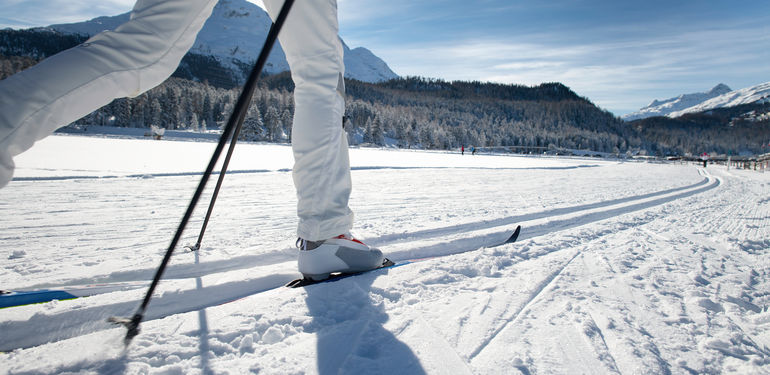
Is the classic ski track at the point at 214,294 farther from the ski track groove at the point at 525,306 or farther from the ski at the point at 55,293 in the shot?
the ski at the point at 55,293

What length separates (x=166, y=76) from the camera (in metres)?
1.10

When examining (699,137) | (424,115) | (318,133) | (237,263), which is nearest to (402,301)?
(318,133)

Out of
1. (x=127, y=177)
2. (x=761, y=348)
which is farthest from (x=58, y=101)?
(x=127, y=177)

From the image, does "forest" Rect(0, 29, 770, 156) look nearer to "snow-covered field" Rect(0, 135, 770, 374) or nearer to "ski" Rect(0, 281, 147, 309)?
"snow-covered field" Rect(0, 135, 770, 374)

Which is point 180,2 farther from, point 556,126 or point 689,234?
point 556,126

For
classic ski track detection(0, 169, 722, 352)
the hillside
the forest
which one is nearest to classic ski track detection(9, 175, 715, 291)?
classic ski track detection(0, 169, 722, 352)

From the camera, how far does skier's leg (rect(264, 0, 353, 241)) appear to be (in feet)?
4.50

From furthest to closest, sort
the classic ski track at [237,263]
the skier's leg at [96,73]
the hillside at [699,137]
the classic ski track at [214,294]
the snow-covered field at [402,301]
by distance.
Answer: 1. the hillside at [699,137]
2. the classic ski track at [237,263]
3. the classic ski track at [214,294]
4. the snow-covered field at [402,301]
5. the skier's leg at [96,73]

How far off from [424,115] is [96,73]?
371ft

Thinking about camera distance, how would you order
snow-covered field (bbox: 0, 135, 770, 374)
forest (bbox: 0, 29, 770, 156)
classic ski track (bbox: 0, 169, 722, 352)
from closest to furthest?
snow-covered field (bbox: 0, 135, 770, 374)
classic ski track (bbox: 0, 169, 722, 352)
forest (bbox: 0, 29, 770, 156)

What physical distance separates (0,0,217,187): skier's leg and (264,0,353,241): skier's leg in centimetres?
34

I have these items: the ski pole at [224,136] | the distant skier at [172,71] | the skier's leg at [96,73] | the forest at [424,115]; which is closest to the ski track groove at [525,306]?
the distant skier at [172,71]

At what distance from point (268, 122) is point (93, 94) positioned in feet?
226

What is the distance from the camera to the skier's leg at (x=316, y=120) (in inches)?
54.1
